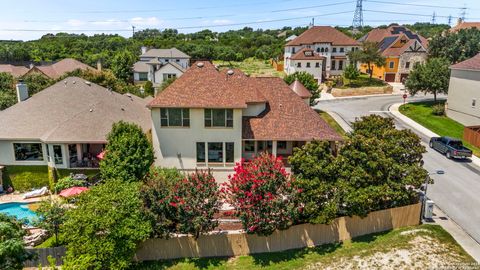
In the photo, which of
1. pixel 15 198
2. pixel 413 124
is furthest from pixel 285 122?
pixel 413 124

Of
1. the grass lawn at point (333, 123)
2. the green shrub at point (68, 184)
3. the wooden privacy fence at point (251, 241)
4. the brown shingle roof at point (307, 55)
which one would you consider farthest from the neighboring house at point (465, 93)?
the green shrub at point (68, 184)

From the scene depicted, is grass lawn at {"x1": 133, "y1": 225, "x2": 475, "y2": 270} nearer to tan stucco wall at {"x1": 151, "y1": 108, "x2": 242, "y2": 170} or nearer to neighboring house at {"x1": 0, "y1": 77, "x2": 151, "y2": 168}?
tan stucco wall at {"x1": 151, "y1": 108, "x2": 242, "y2": 170}

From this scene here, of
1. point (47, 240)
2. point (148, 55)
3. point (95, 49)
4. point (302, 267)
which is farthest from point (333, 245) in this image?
point (95, 49)

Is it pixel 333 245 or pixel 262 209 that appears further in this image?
pixel 333 245

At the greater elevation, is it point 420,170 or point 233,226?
point 420,170

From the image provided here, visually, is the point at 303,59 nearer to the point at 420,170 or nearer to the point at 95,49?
the point at 420,170

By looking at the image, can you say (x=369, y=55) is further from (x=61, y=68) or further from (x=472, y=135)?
(x=61, y=68)
